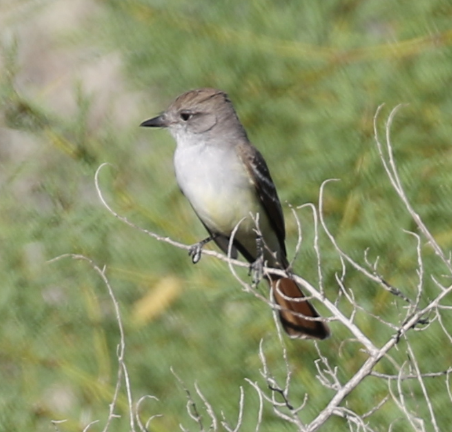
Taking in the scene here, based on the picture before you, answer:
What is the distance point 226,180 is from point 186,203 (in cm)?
77

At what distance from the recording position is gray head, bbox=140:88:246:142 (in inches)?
193

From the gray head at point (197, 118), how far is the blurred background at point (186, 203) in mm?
502

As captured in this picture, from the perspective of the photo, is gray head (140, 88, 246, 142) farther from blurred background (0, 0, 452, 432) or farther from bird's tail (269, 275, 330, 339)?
bird's tail (269, 275, 330, 339)

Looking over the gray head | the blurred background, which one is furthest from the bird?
the blurred background

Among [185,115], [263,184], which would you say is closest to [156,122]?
[185,115]

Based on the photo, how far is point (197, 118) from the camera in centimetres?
491

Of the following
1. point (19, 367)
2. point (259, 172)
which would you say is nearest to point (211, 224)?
point (259, 172)

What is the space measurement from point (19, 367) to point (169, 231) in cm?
98

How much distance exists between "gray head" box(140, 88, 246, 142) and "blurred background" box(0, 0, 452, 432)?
0.50 metres

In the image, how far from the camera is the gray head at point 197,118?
16.0 feet

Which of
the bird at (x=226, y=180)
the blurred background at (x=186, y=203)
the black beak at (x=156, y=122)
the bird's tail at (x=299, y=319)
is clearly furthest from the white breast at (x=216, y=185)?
the blurred background at (x=186, y=203)

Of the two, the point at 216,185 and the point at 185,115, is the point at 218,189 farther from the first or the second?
the point at 185,115

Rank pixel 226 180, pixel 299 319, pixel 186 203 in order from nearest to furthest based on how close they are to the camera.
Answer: pixel 299 319
pixel 226 180
pixel 186 203

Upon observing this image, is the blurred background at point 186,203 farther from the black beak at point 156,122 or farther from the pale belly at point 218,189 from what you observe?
the black beak at point 156,122
